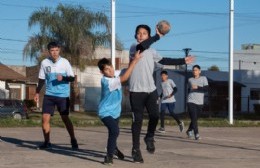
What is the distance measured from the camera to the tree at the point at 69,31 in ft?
166

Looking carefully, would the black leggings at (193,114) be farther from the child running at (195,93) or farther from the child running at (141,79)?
the child running at (141,79)

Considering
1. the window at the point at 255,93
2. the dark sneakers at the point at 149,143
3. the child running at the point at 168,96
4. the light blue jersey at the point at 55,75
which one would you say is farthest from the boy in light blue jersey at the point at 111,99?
the window at the point at 255,93

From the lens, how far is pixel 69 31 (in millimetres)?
50188

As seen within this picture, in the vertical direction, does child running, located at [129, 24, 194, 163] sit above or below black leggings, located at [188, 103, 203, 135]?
above

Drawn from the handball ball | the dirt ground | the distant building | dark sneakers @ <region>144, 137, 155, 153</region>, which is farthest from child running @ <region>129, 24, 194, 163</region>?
the distant building

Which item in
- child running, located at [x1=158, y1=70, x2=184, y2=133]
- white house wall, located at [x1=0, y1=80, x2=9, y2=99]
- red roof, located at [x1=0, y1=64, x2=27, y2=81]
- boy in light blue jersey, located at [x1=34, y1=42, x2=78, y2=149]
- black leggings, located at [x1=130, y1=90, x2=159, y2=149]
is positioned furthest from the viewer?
red roof, located at [x1=0, y1=64, x2=27, y2=81]

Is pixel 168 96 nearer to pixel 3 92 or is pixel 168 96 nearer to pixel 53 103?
pixel 53 103

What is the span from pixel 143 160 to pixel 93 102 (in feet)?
161

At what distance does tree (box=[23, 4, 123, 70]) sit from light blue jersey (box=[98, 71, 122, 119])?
41.6 m

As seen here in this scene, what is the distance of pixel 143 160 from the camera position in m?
8.94

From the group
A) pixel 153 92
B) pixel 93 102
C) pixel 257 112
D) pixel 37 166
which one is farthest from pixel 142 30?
pixel 93 102

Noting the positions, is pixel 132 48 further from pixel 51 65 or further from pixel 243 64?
pixel 243 64

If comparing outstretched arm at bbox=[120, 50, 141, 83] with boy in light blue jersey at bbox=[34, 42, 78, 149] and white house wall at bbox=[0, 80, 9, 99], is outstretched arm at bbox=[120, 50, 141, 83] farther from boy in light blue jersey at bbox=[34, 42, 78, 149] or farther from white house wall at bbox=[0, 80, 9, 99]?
white house wall at bbox=[0, 80, 9, 99]

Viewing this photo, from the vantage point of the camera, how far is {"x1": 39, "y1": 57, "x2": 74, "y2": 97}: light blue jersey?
424 inches
